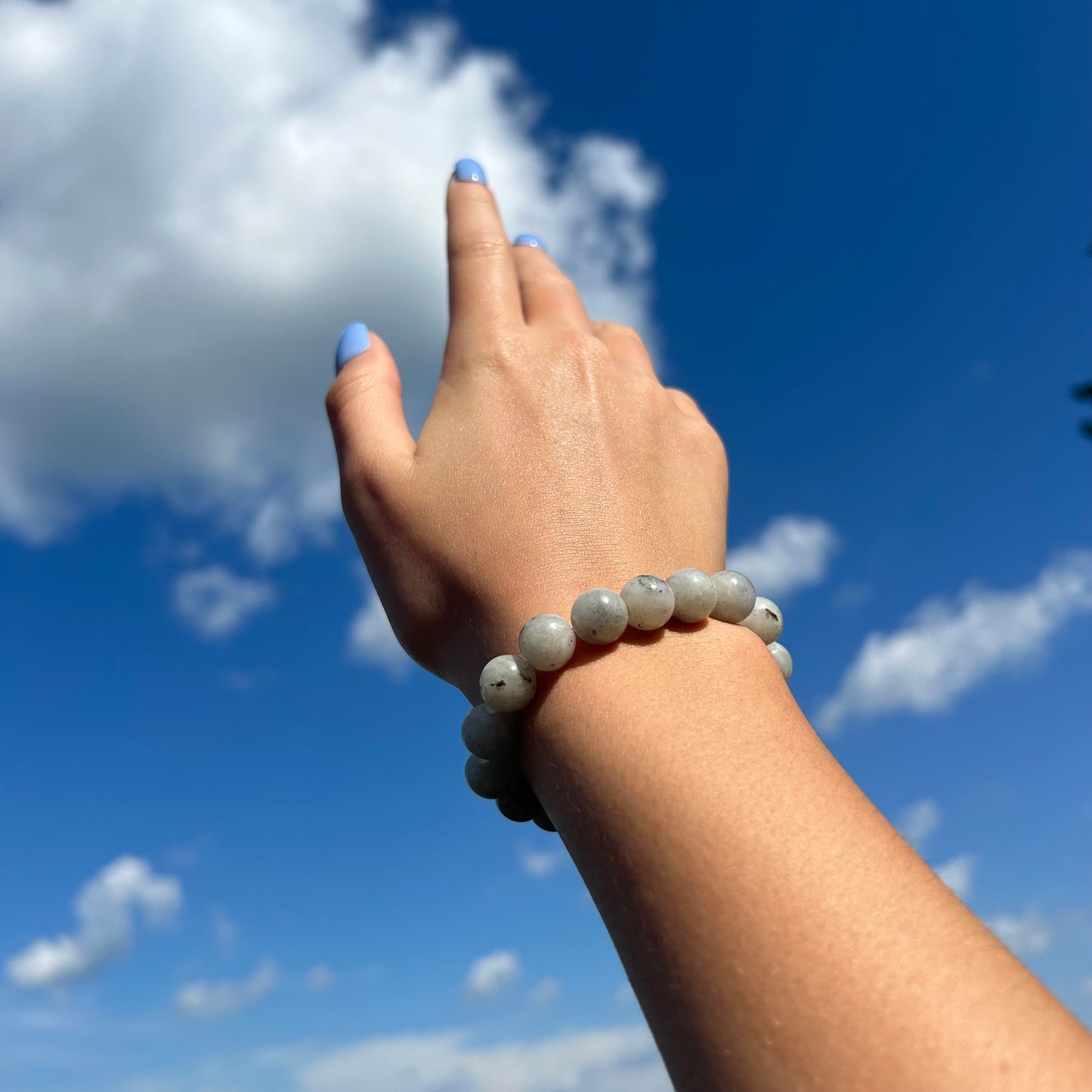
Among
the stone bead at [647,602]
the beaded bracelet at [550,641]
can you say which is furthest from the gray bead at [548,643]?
the stone bead at [647,602]

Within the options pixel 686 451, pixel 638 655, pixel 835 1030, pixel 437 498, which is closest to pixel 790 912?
pixel 835 1030

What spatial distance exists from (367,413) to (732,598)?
1261 mm

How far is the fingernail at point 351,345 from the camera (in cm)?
300

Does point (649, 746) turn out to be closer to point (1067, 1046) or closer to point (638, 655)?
point (638, 655)

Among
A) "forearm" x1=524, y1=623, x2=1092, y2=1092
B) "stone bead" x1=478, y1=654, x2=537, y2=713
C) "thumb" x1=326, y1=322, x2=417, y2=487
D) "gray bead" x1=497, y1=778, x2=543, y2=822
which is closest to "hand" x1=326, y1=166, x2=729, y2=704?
"thumb" x1=326, y1=322, x2=417, y2=487

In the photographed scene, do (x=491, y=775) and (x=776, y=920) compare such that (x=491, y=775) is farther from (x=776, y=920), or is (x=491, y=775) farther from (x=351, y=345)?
(x=351, y=345)

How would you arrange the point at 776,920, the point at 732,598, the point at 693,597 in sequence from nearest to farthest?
the point at 776,920 < the point at 693,597 < the point at 732,598

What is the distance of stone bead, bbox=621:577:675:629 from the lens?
1739mm

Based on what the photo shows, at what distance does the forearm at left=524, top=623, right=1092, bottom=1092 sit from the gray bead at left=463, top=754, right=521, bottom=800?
0.34 metres

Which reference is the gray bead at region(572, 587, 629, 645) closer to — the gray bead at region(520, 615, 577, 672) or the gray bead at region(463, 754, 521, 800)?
the gray bead at region(520, 615, 577, 672)

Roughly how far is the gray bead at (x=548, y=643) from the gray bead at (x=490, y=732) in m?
0.17

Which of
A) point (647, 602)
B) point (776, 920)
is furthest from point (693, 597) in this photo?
point (776, 920)

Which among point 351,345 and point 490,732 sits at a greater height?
point 351,345

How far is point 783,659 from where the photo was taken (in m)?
2.19
